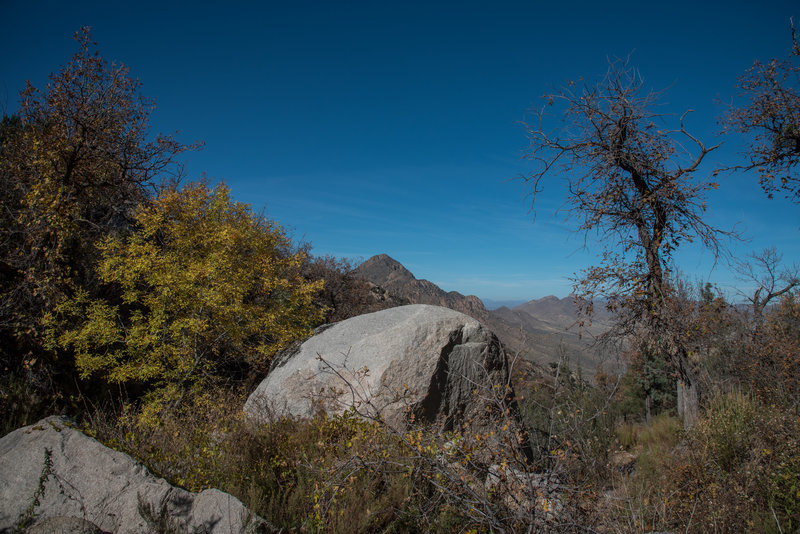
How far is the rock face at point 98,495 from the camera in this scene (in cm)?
255

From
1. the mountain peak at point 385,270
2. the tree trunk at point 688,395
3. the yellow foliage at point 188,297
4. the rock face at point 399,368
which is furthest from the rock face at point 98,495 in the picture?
the mountain peak at point 385,270

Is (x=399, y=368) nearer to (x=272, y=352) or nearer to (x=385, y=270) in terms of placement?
(x=272, y=352)

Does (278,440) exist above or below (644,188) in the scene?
below

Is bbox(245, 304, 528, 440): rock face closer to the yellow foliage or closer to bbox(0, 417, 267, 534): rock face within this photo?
the yellow foliage

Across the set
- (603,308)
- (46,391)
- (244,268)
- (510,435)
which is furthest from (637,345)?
(46,391)

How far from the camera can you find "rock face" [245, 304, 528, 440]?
6.02 metres

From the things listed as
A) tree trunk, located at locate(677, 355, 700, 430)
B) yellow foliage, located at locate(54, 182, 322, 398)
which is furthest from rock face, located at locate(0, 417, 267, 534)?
tree trunk, located at locate(677, 355, 700, 430)

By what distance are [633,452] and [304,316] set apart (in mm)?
10181

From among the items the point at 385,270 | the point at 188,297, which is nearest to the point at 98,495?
the point at 188,297

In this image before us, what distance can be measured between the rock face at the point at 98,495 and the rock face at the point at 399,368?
288 centimetres

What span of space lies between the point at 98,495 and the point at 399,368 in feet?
13.6

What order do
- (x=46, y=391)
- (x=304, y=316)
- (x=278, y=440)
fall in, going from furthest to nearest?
(x=304, y=316) → (x=46, y=391) → (x=278, y=440)

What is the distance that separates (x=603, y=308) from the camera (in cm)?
817

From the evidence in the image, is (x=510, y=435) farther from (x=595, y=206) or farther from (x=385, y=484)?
(x=595, y=206)
